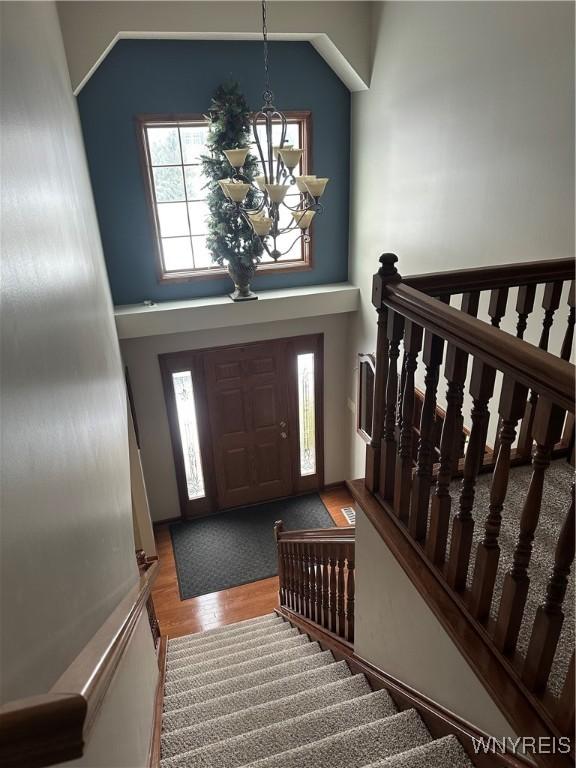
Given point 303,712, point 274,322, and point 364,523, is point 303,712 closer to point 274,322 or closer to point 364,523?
point 364,523

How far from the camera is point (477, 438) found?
1344 mm

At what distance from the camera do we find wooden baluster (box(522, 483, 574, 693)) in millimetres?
1018

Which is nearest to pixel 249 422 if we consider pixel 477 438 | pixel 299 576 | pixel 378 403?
pixel 299 576

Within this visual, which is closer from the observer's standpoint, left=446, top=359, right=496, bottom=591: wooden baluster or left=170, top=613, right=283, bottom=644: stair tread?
left=446, top=359, right=496, bottom=591: wooden baluster

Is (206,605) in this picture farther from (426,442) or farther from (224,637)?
(426,442)

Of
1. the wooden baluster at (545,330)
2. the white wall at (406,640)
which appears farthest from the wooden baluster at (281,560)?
the wooden baluster at (545,330)

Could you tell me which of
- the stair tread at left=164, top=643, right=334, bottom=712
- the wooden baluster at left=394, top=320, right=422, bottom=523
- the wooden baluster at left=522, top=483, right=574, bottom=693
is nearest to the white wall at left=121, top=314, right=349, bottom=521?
the stair tread at left=164, top=643, right=334, bottom=712

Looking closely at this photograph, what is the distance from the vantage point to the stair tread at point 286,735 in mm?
1753

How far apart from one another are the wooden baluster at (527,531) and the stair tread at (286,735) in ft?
2.89

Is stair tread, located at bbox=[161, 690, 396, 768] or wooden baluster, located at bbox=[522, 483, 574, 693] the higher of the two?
wooden baluster, located at bbox=[522, 483, 574, 693]

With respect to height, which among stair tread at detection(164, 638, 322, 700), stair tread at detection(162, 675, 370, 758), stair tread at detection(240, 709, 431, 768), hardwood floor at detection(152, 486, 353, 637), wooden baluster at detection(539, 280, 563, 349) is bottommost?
hardwood floor at detection(152, 486, 353, 637)

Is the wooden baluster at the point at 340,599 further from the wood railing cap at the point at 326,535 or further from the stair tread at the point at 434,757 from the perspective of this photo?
the stair tread at the point at 434,757

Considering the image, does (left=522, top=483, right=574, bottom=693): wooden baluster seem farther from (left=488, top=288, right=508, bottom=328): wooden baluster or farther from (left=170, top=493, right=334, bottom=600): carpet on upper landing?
(left=170, top=493, right=334, bottom=600): carpet on upper landing

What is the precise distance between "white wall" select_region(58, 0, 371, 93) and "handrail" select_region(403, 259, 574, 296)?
3465 mm
